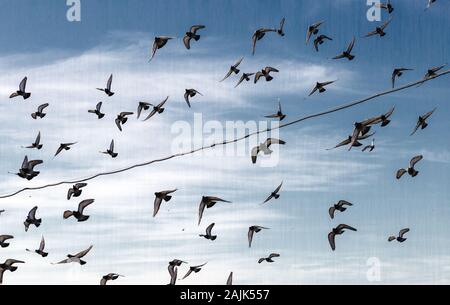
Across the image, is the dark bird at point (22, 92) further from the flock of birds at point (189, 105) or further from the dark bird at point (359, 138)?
the dark bird at point (359, 138)

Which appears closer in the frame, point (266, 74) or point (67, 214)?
point (67, 214)

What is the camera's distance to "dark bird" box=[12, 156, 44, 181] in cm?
1861

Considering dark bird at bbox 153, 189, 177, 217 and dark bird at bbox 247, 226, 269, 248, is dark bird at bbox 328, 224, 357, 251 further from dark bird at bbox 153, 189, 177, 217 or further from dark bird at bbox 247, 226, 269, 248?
dark bird at bbox 153, 189, 177, 217

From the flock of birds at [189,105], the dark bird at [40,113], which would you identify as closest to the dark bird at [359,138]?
the flock of birds at [189,105]

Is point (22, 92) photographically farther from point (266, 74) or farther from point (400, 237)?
point (400, 237)

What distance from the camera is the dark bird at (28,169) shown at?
18.6 metres

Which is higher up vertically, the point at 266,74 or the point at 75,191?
the point at 266,74

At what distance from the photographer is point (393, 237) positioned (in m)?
21.3

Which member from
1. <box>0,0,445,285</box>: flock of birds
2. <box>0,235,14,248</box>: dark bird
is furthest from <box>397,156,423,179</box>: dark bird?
<box>0,235,14,248</box>: dark bird

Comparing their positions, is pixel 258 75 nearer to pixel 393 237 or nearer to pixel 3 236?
pixel 393 237

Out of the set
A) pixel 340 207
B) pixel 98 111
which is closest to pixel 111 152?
pixel 98 111

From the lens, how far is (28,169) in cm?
1861
